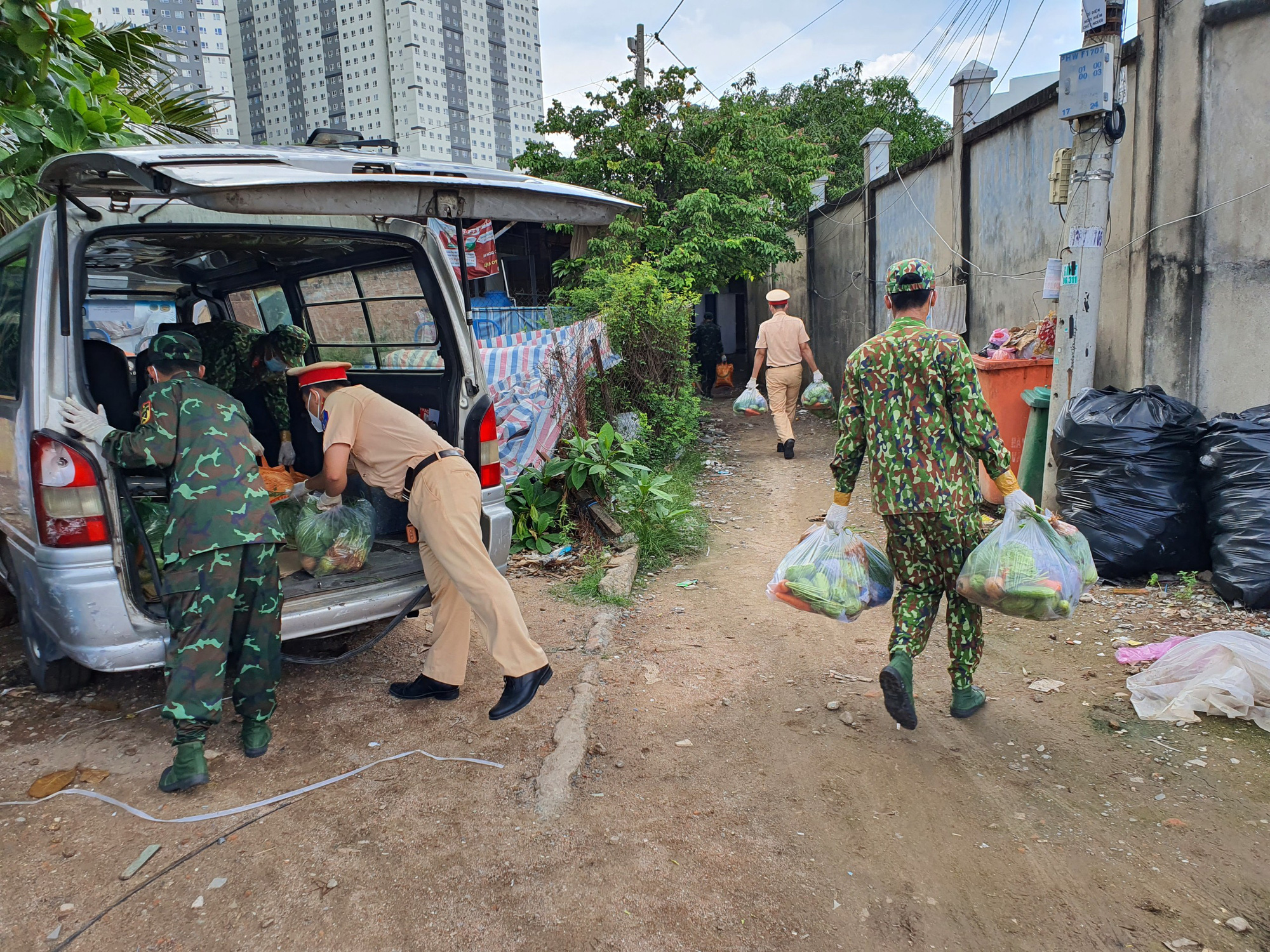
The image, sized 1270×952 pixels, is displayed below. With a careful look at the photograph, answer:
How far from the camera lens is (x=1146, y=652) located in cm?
378

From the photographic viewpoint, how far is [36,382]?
279 cm

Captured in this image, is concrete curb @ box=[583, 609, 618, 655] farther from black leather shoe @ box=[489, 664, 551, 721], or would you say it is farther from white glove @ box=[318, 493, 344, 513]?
white glove @ box=[318, 493, 344, 513]

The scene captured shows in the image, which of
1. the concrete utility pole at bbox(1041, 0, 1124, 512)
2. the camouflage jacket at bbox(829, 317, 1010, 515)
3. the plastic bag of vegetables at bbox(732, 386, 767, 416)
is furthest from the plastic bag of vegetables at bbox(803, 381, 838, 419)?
the camouflage jacket at bbox(829, 317, 1010, 515)

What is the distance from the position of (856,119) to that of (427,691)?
831 inches

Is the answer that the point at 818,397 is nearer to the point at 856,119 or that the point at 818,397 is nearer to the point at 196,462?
the point at 196,462

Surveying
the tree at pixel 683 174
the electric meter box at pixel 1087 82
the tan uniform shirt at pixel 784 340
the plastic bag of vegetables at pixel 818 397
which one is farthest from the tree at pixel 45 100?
the tree at pixel 683 174

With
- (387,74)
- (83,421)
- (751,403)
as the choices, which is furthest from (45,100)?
(387,74)

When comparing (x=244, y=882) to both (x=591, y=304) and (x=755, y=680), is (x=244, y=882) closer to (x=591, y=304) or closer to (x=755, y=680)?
(x=755, y=680)

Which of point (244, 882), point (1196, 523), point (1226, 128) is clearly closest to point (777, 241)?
point (1226, 128)

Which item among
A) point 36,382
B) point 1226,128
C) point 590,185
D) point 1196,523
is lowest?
point 1196,523

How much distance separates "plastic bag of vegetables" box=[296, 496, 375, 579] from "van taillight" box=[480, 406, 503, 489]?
0.58 m

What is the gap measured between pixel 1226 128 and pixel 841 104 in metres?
18.7

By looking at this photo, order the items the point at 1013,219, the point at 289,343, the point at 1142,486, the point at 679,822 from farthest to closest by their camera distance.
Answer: the point at 1013,219, the point at 1142,486, the point at 289,343, the point at 679,822

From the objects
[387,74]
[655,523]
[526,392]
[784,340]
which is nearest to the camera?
[655,523]
